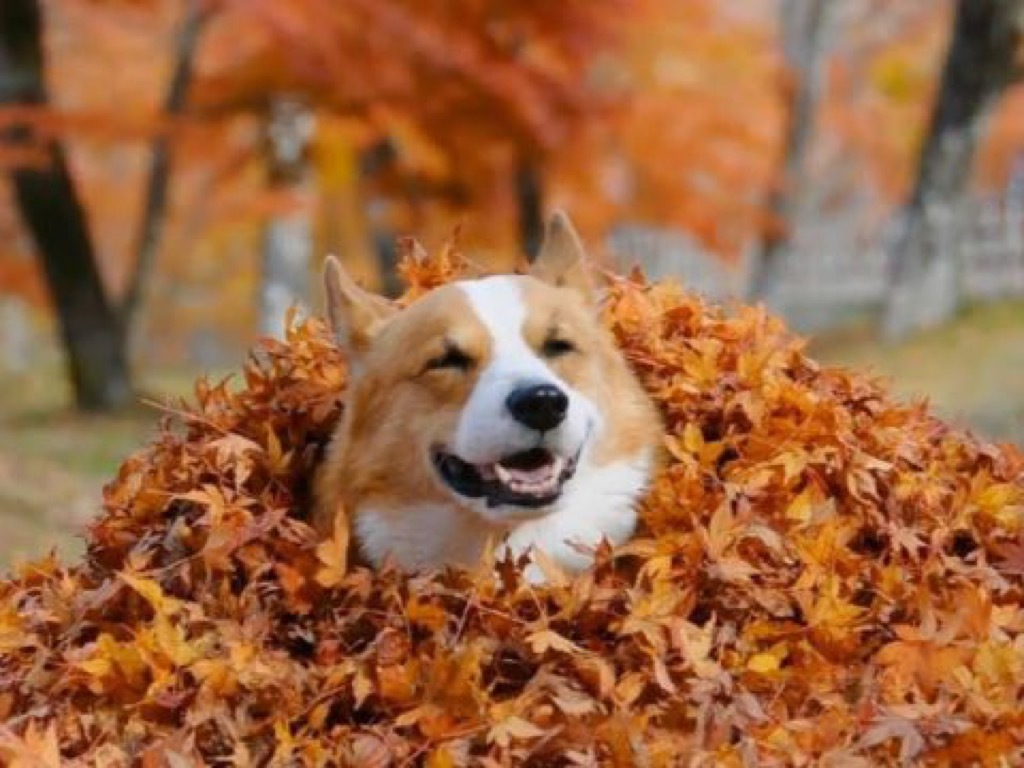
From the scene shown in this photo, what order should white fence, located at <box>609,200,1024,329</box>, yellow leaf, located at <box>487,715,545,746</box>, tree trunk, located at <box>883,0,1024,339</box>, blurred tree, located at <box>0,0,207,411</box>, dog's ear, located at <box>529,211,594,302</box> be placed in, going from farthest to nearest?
white fence, located at <box>609,200,1024,329</box> < tree trunk, located at <box>883,0,1024,339</box> < blurred tree, located at <box>0,0,207,411</box> < dog's ear, located at <box>529,211,594,302</box> < yellow leaf, located at <box>487,715,545,746</box>

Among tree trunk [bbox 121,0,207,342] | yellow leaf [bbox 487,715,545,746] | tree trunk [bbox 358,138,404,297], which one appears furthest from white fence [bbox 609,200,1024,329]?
yellow leaf [bbox 487,715,545,746]

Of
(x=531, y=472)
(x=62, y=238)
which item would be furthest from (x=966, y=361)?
(x=531, y=472)

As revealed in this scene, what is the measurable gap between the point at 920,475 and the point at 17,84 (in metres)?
11.4

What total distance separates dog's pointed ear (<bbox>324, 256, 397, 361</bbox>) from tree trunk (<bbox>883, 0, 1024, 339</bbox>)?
46.8ft

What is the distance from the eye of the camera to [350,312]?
14.4 feet

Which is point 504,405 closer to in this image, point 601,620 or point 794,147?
point 601,620

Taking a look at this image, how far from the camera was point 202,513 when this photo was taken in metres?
4.08

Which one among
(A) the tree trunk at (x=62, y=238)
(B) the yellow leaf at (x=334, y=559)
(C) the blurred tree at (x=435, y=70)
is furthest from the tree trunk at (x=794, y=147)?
(B) the yellow leaf at (x=334, y=559)

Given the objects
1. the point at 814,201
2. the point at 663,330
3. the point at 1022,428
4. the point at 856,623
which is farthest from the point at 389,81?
the point at 814,201

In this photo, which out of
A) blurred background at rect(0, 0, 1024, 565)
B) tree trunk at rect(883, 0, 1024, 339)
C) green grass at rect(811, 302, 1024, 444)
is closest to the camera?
green grass at rect(811, 302, 1024, 444)

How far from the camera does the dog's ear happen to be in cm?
452

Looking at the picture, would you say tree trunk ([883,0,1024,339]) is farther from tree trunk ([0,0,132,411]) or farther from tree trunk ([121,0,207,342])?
tree trunk ([0,0,132,411])

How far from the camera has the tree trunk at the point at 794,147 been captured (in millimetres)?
21656

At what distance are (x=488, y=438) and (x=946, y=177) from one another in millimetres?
15542
